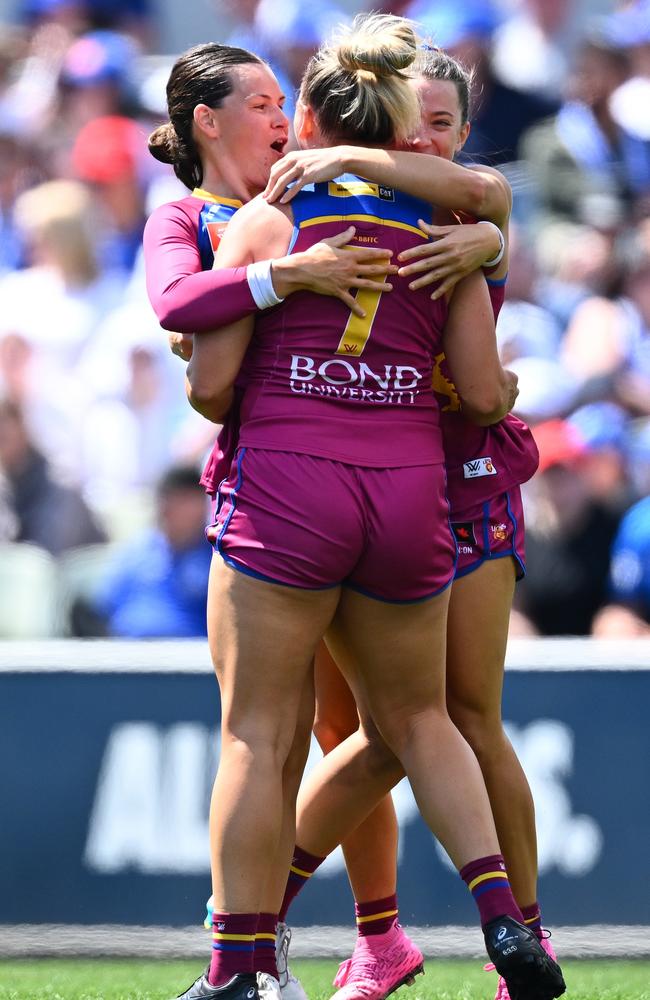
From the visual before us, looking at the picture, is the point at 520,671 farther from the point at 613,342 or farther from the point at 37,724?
the point at 613,342

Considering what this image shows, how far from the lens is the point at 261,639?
277 centimetres

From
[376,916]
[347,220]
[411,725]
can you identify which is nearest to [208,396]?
[347,220]

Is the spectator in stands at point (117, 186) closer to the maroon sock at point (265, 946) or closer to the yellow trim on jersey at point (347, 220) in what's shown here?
the yellow trim on jersey at point (347, 220)

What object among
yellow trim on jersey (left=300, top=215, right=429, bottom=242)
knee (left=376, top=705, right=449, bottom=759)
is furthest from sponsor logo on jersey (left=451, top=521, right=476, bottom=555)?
yellow trim on jersey (left=300, top=215, right=429, bottom=242)

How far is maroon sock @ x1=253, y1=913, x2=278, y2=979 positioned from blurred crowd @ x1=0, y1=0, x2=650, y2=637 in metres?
2.74

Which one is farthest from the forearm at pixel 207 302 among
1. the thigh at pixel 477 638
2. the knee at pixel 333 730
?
the knee at pixel 333 730

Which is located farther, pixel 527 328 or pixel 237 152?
pixel 527 328

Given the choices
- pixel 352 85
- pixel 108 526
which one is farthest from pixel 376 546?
pixel 108 526

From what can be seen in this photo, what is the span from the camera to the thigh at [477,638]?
10.3 feet

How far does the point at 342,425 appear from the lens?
9.12 ft

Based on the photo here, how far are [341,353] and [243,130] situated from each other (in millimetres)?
629

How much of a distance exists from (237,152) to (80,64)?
474 centimetres

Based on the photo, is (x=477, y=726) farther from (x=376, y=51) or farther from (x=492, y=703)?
(x=376, y=51)

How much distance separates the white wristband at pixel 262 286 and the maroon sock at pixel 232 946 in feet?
3.77
